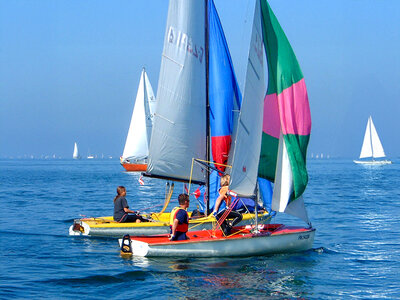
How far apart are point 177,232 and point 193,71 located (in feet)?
21.7

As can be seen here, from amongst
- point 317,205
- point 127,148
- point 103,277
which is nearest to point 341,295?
point 103,277

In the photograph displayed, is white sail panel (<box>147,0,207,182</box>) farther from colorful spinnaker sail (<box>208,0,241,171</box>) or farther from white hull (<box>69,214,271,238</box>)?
white hull (<box>69,214,271,238</box>)

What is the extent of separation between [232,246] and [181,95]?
6.21 m

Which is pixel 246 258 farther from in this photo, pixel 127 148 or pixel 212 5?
pixel 127 148

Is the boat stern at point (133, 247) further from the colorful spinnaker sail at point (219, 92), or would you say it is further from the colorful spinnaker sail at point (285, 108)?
the colorful spinnaker sail at point (219, 92)

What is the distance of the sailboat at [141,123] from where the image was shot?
67750 millimetres

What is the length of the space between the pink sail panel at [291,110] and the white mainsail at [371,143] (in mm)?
89825

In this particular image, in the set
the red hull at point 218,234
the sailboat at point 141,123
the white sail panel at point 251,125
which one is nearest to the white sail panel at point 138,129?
the sailboat at point 141,123

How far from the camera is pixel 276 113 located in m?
16.7

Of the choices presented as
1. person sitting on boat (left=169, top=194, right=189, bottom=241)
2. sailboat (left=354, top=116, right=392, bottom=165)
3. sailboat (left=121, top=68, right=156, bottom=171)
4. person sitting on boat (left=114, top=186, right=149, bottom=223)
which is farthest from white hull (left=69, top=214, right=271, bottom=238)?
sailboat (left=354, top=116, right=392, bottom=165)

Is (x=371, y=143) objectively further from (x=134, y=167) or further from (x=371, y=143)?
(x=134, y=167)

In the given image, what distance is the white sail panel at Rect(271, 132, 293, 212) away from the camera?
1681 centimetres

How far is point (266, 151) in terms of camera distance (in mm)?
16844

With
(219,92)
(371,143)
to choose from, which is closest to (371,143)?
(371,143)
